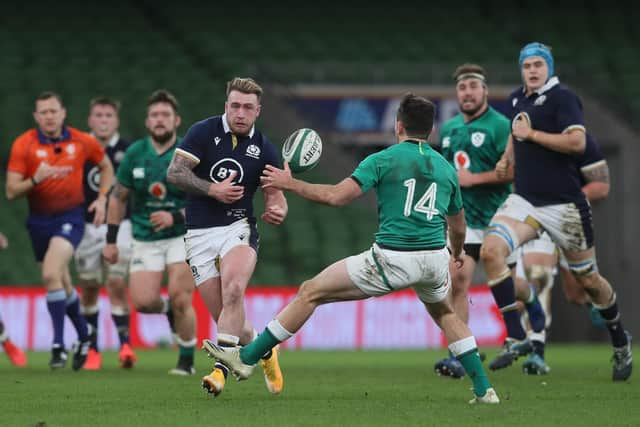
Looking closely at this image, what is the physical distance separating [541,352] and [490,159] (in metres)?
1.82

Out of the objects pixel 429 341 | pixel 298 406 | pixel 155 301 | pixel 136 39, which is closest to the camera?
pixel 298 406

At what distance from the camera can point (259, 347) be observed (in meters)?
8.09

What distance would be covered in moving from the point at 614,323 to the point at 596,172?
1.75 metres

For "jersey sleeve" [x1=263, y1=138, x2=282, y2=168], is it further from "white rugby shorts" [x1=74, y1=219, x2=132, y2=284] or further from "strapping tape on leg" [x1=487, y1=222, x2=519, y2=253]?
"white rugby shorts" [x1=74, y1=219, x2=132, y2=284]

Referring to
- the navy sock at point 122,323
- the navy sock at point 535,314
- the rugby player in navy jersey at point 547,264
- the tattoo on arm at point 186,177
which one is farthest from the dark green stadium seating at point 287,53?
the tattoo on arm at point 186,177

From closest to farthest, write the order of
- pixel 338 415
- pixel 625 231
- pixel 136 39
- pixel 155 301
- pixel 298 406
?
1. pixel 338 415
2. pixel 298 406
3. pixel 155 301
4. pixel 625 231
5. pixel 136 39

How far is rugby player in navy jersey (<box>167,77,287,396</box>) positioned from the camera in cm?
872

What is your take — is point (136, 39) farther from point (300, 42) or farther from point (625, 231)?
point (625, 231)

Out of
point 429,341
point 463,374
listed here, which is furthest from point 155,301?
point 429,341

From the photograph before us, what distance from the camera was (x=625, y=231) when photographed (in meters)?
21.7

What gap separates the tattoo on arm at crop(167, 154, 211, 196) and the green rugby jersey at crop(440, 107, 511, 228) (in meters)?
3.33

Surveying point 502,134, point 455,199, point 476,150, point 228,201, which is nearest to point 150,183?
point 228,201

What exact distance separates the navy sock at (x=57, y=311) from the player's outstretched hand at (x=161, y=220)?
1.35 m

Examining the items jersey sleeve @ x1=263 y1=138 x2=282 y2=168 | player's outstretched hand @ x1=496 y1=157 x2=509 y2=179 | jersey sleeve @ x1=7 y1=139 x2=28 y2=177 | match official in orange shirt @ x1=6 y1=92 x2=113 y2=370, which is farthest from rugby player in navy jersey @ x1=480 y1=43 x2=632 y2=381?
jersey sleeve @ x1=7 y1=139 x2=28 y2=177
